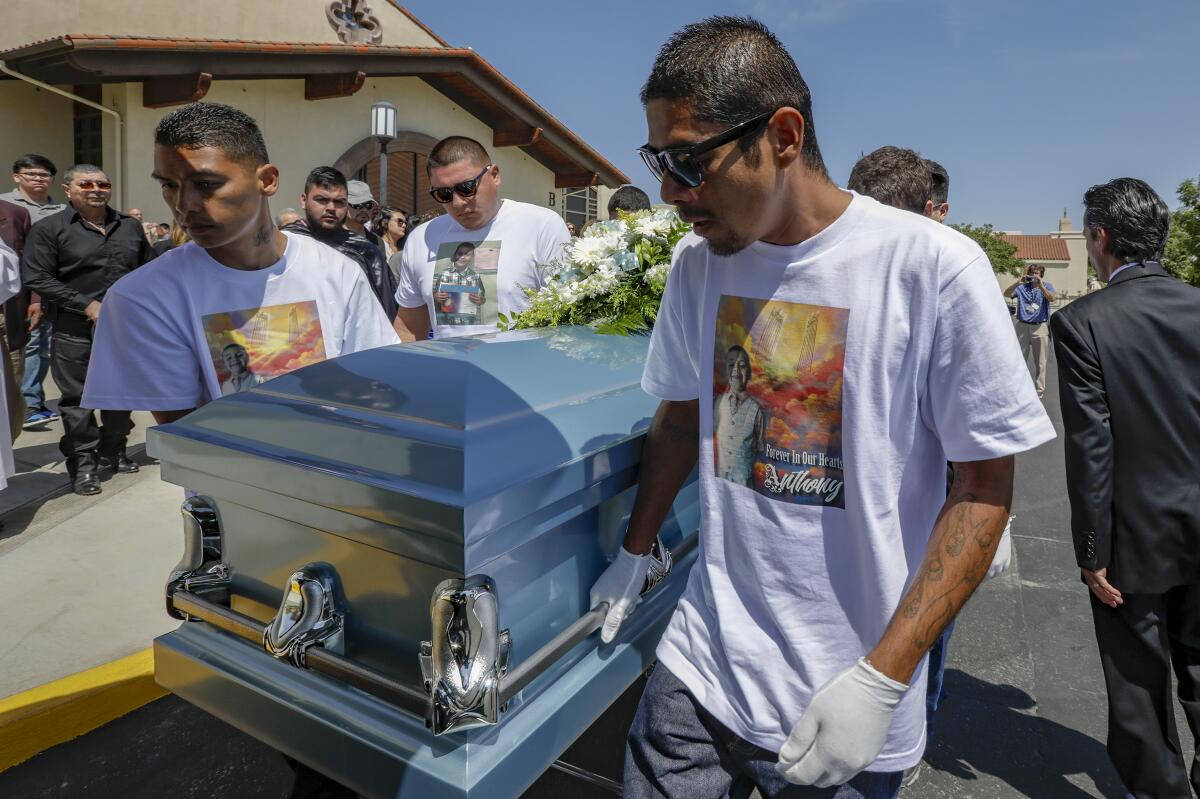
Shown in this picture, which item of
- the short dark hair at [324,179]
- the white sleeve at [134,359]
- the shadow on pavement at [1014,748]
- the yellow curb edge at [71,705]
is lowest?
the shadow on pavement at [1014,748]

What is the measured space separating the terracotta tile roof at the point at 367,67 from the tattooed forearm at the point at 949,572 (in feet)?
28.7

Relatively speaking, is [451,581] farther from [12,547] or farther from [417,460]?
[12,547]

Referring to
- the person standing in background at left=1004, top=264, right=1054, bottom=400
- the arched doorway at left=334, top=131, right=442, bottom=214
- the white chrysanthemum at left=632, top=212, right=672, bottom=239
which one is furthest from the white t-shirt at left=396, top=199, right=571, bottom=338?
the arched doorway at left=334, top=131, right=442, bottom=214

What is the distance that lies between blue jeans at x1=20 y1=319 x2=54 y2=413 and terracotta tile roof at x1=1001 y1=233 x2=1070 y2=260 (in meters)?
95.9

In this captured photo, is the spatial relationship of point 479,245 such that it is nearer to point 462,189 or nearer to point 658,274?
point 462,189

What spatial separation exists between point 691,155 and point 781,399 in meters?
0.44

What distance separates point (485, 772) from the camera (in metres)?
1.32

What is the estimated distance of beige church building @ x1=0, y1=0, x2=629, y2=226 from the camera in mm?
8484

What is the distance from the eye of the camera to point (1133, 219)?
232cm

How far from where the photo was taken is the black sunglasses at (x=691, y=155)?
4.23 feet

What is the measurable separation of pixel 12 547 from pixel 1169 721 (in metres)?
4.81

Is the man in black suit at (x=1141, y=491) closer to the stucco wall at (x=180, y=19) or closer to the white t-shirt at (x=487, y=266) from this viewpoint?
the white t-shirt at (x=487, y=266)

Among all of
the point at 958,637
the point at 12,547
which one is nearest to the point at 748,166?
the point at 958,637

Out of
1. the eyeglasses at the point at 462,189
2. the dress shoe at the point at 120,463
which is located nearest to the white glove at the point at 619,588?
the eyeglasses at the point at 462,189
